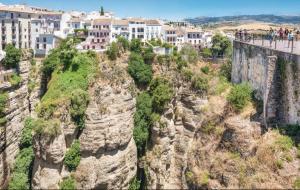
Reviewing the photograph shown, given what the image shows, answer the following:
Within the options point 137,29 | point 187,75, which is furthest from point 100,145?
point 137,29

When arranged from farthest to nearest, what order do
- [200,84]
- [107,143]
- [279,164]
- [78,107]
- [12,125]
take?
[200,84] < [12,125] < [107,143] < [78,107] < [279,164]

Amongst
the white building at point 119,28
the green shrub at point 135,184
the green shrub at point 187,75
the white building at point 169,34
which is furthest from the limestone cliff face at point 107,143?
the white building at point 169,34

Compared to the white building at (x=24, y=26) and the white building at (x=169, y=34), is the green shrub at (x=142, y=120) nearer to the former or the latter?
the white building at (x=24, y=26)

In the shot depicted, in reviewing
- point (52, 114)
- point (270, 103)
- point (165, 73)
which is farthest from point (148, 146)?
point (270, 103)

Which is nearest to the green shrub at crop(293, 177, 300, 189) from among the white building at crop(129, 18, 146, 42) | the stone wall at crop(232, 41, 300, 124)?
the stone wall at crop(232, 41, 300, 124)

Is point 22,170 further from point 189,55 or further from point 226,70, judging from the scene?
point 226,70

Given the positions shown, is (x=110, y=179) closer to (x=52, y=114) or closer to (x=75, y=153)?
(x=75, y=153)

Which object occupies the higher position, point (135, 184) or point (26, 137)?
point (26, 137)
